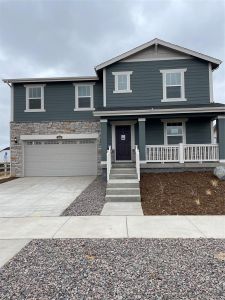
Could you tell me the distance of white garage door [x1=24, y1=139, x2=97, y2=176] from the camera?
17359 millimetres

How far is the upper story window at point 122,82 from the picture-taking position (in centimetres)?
1551

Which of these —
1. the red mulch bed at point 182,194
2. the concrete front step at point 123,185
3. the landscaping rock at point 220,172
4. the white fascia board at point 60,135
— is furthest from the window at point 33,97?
the landscaping rock at point 220,172

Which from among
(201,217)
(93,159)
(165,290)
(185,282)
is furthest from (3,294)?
(93,159)

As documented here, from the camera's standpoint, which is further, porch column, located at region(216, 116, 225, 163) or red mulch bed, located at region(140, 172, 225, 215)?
porch column, located at region(216, 116, 225, 163)

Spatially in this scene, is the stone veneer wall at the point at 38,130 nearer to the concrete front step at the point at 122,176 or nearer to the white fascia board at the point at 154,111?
the white fascia board at the point at 154,111

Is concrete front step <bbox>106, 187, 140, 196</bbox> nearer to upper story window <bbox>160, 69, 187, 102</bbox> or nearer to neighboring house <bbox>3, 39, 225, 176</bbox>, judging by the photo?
neighboring house <bbox>3, 39, 225, 176</bbox>

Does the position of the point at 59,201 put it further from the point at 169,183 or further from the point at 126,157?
the point at 126,157

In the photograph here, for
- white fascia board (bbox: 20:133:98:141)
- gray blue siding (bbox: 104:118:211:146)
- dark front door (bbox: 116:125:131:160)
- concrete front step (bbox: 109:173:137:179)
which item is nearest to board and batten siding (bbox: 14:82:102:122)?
white fascia board (bbox: 20:133:98:141)

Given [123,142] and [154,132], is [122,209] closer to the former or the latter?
[123,142]

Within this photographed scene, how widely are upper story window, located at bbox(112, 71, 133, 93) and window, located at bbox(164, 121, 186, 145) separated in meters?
3.16

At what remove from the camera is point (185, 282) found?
3545 millimetres

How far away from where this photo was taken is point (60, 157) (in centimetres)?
1758

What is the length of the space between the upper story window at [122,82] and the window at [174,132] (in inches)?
124

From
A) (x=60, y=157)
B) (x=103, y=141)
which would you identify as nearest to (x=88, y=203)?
(x=103, y=141)
